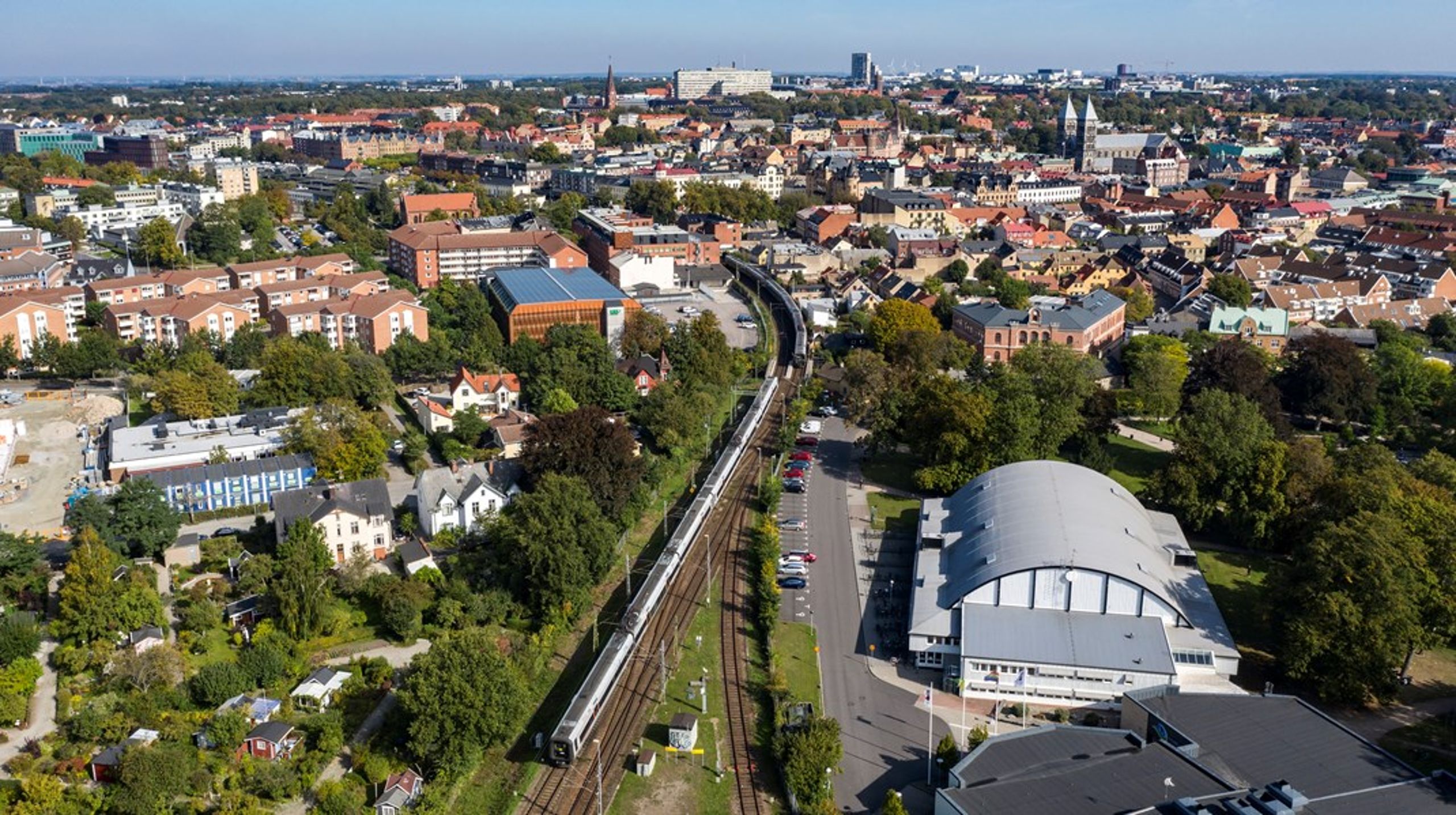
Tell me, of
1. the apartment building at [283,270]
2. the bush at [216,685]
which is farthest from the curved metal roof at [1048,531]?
the apartment building at [283,270]

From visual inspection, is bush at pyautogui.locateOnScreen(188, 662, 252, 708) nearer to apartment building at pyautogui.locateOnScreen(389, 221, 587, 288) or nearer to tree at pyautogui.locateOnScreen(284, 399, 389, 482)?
tree at pyautogui.locateOnScreen(284, 399, 389, 482)

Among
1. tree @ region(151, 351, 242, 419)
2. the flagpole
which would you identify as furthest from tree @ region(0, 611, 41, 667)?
the flagpole

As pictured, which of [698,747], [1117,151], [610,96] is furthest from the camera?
[610,96]

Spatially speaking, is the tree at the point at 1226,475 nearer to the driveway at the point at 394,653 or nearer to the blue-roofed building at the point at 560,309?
the driveway at the point at 394,653

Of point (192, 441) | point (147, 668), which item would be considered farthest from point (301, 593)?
point (192, 441)

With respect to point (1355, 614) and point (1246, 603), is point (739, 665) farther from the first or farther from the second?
point (1246, 603)

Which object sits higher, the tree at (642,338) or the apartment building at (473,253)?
the apartment building at (473,253)

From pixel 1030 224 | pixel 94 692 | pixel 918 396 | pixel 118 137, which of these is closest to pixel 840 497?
pixel 918 396
